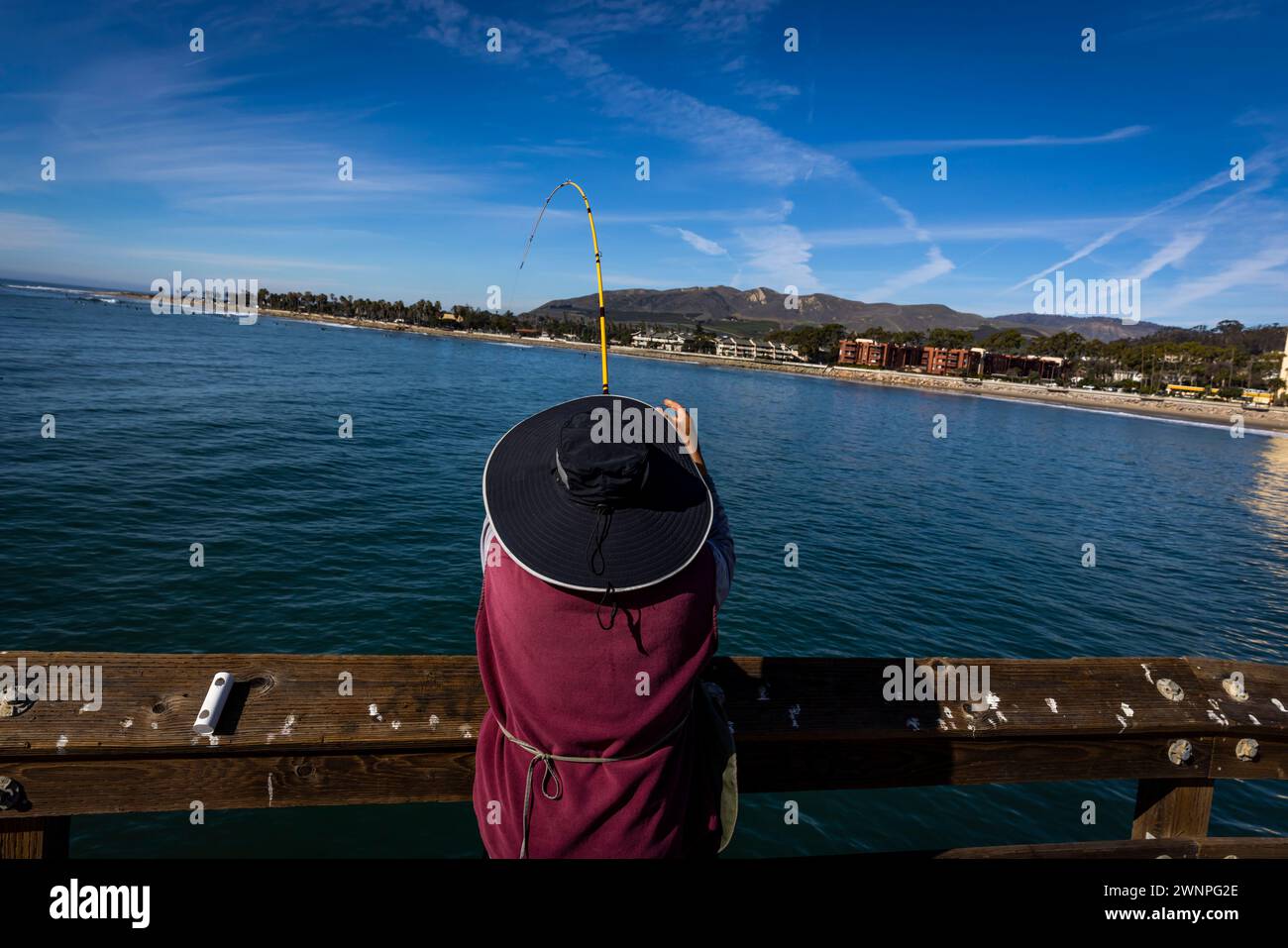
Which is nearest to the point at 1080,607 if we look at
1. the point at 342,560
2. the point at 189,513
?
the point at 342,560

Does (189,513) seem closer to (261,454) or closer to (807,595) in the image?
(261,454)

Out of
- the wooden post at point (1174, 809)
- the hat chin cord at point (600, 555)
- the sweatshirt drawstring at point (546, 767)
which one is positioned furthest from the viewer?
the wooden post at point (1174, 809)

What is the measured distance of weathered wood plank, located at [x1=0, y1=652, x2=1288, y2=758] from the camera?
75.4 inches

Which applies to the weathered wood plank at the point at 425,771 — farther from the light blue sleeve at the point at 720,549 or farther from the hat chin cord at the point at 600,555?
the hat chin cord at the point at 600,555

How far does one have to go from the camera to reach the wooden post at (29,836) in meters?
1.88

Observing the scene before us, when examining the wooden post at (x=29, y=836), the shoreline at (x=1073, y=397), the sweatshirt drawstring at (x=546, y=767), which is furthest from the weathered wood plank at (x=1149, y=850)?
the shoreline at (x=1073, y=397)

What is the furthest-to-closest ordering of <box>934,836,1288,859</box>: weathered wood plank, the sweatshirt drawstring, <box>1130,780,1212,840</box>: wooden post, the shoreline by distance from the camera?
the shoreline
<box>1130,780,1212,840</box>: wooden post
<box>934,836,1288,859</box>: weathered wood plank
the sweatshirt drawstring

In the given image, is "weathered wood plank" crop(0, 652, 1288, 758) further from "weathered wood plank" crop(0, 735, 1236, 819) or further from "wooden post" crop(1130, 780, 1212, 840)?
"wooden post" crop(1130, 780, 1212, 840)

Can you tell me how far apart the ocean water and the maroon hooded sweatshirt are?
6863mm

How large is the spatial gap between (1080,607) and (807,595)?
7785 mm

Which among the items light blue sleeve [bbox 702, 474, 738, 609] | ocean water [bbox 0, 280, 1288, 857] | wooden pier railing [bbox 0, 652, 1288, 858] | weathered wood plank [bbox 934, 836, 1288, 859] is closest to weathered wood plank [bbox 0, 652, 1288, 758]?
wooden pier railing [bbox 0, 652, 1288, 858]

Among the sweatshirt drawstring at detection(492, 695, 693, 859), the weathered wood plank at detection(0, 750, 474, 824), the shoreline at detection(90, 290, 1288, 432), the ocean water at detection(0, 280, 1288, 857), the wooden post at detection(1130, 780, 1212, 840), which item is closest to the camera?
the sweatshirt drawstring at detection(492, 695, 693, 859)
